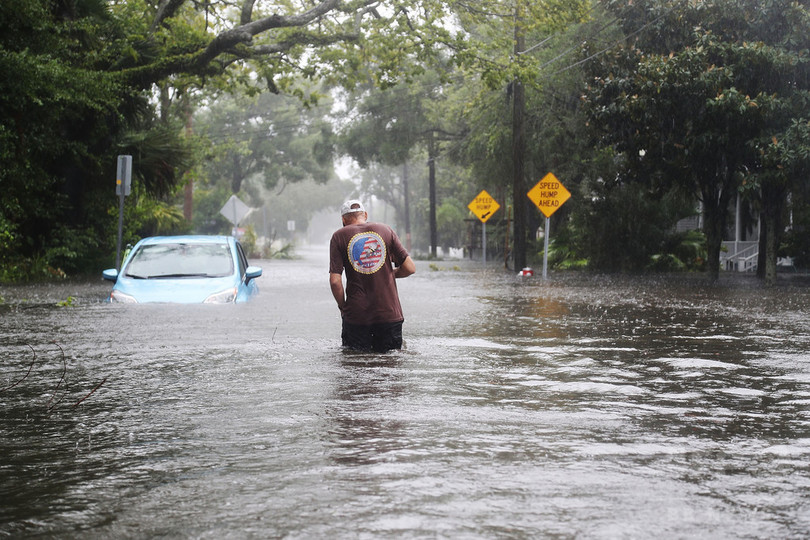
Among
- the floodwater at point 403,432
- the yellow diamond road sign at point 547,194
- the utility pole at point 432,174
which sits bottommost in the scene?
the floodwater at point 403,432

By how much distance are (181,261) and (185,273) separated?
0.39 m

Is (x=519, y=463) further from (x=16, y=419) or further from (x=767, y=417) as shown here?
(x=16, y=419)

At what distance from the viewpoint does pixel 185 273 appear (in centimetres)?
1467

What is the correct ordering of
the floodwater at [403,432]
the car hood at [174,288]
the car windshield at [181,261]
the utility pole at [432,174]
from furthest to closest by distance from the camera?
1. the utility pole at [432,174]
2. the car windshield at [181,261]
3. the car hood at [174,288]
4. the floodwater at [403,432]

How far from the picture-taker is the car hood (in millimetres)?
13680

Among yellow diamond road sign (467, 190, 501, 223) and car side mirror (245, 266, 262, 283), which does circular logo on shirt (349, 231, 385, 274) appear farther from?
yellow diamond road sign (467, 190, 501, 223)

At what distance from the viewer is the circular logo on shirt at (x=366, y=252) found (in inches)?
356

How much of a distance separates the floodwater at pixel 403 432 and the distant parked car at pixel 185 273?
994 mm

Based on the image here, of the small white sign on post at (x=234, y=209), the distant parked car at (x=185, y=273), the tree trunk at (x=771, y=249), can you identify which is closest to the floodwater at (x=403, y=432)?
the distant parked car at (x=185, y=273)

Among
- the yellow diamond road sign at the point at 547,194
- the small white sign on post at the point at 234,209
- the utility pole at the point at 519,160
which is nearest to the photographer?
the yellow diamond road sign at the point at 547,194

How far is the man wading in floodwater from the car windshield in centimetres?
575

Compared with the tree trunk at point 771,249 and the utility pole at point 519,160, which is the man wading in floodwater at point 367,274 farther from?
the utility pole at point 519,160

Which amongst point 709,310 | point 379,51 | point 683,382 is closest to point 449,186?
point 379,51

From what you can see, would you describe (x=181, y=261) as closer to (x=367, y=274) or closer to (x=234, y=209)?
(x=367, y=274)
